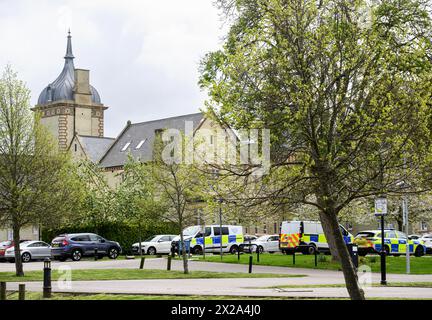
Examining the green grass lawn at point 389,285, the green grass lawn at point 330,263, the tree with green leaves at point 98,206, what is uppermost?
the tree with green leaves at point 98,206

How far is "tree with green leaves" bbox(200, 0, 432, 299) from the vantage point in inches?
635

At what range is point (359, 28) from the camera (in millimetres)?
17297

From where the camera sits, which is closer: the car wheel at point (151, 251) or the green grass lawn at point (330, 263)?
the green grass lawn at point (330, 263)

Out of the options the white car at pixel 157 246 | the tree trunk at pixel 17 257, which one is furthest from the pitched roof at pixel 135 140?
the tree trunk at pixel 17 257

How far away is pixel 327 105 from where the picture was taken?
1667cm

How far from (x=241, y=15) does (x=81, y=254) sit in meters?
22.4

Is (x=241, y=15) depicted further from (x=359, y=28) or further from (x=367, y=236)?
(x=367, y=236)

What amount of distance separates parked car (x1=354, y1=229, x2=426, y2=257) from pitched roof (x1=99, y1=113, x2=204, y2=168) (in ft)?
132

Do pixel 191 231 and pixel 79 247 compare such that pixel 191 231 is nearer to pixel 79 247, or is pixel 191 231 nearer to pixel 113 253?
pixel 113 253

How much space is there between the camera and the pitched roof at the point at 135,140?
3471 inches

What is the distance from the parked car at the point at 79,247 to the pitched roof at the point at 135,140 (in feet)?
121

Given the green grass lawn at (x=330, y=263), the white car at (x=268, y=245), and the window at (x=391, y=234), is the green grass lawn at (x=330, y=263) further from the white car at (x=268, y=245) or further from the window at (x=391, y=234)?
the white car at (x=268, y=245)

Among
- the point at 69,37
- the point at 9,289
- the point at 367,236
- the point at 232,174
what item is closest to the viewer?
the point at 232,174
